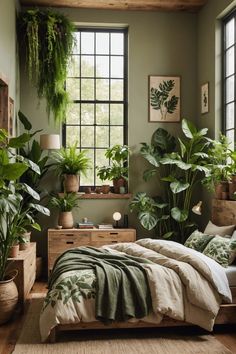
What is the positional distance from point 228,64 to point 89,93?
Result: 2003 mm

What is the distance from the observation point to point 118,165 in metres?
6.55

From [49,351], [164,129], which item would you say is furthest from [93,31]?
[49,351]

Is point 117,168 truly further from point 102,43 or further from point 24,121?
point 102,43

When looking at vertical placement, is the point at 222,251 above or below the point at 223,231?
below

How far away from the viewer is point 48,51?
20.9 ft

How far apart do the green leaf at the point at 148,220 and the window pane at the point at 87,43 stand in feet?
8.13

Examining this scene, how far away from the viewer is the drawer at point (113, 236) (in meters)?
6.17

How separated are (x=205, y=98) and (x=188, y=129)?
0.57m

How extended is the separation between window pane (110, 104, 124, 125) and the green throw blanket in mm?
3046

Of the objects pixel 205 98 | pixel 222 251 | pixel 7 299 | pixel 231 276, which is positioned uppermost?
pixel 205 98

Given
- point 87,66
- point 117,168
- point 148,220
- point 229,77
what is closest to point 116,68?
point 87,66

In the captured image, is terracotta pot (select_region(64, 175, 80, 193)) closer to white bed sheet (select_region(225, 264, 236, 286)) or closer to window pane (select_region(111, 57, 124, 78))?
window pane (select_region(111, 57, 124, 78))

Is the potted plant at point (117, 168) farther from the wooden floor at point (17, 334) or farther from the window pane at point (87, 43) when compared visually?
the wooden floor at point (17, 334)

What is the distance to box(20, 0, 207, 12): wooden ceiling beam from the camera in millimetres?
6336
